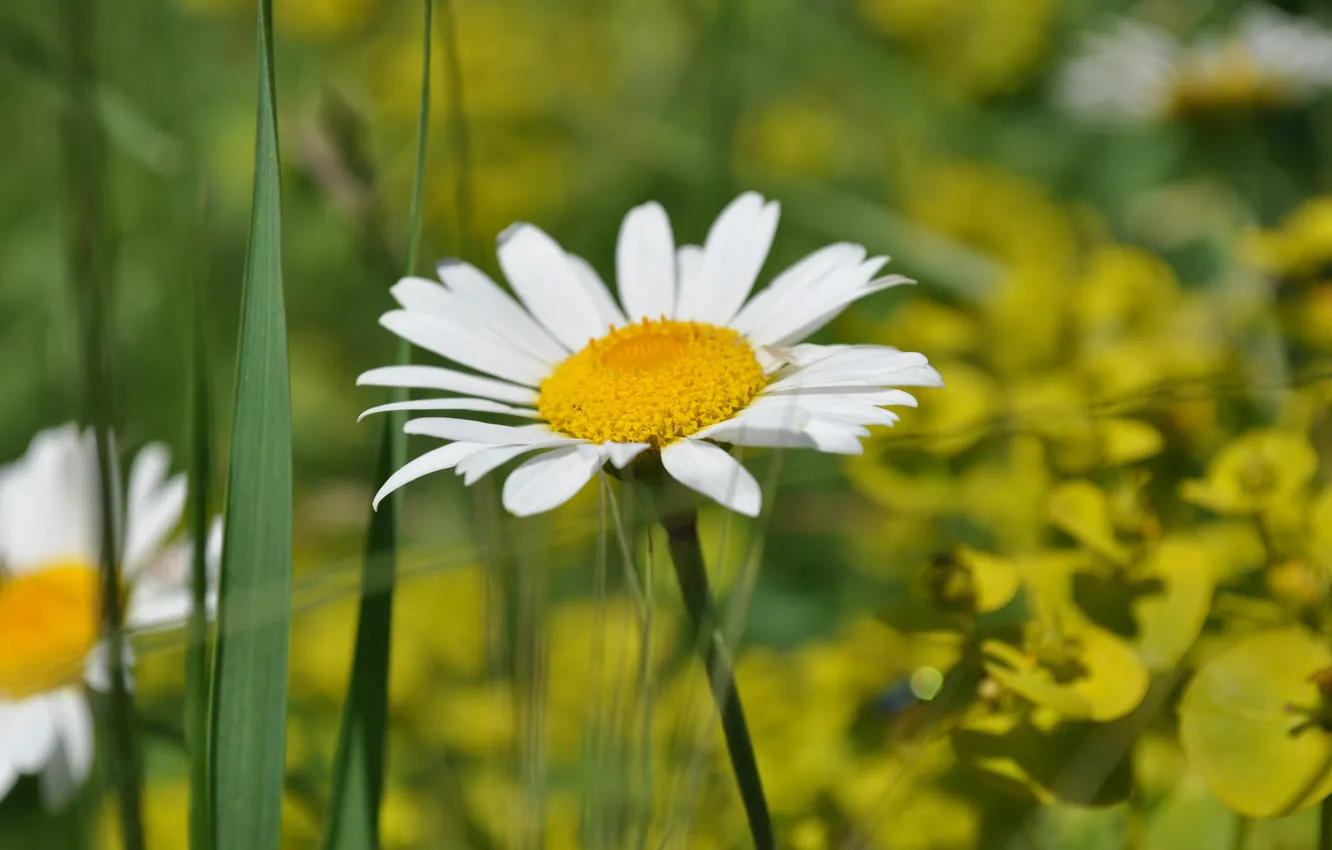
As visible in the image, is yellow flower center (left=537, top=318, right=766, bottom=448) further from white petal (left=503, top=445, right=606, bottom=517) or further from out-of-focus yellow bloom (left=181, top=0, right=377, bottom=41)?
out-of-focus yellow bloom (left=181, top=0, right=377, bottom=41)

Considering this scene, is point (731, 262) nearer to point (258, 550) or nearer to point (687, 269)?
point (687, 269)

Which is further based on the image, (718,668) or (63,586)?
(63,586)

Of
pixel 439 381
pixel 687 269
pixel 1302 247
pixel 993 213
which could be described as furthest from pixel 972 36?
pixel 439 381

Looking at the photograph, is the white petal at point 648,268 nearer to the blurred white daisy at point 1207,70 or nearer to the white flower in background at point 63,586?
the white flower in background at point 63,586

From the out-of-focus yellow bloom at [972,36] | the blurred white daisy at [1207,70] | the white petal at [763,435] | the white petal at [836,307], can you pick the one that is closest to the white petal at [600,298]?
the white petal at [836,307]

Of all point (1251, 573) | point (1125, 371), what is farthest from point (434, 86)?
point (1251, 573)

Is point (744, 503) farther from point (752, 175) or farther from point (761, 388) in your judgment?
point (752, 175)
